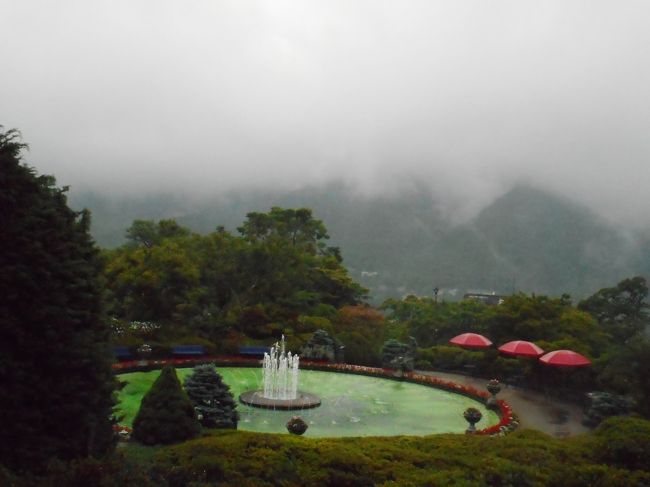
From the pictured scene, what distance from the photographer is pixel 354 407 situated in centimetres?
1752

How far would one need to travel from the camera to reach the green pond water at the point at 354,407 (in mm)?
15086

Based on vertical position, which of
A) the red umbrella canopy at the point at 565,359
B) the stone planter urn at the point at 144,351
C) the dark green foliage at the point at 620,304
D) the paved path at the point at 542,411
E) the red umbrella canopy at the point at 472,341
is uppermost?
the dark green foliage at the point at 620,304

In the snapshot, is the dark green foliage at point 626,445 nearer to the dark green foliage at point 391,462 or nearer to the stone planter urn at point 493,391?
the dark green foliage at point 391,462

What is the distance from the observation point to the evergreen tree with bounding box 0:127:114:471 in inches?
293

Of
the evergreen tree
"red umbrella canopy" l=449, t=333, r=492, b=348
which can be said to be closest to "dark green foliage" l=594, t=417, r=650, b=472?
the evergreen tree

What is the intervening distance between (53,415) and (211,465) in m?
2.18

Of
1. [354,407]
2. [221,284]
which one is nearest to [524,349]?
[354,407]

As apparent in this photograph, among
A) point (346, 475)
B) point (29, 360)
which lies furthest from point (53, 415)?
point (346, 475)

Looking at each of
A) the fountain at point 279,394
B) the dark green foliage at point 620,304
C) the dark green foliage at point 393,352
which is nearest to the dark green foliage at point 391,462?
the fountain at point 279,394

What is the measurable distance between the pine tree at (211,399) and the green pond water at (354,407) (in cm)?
147

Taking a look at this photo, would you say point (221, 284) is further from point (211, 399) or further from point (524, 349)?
point (211, 399)

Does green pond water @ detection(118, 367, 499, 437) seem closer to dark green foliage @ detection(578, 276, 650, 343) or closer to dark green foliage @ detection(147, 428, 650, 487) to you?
dark green foliage @ detection(147, 428, 650, 487)

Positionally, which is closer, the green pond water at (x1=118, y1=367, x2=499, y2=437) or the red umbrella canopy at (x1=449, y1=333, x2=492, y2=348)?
the green pond water at (x1=118, y1=367, x2=499, y2=437)

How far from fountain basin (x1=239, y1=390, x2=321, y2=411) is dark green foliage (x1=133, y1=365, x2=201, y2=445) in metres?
5.76
